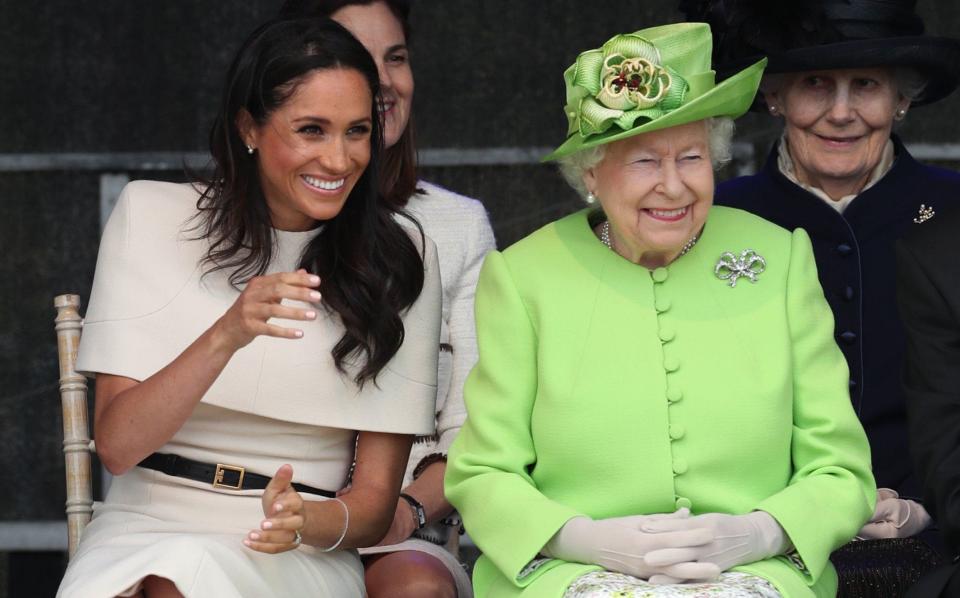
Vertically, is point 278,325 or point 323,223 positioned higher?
point 323,223

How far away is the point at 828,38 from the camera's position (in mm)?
4816

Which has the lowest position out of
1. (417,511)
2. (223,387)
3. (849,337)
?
(417,511)

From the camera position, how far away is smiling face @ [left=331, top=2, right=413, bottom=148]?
5.09 metres

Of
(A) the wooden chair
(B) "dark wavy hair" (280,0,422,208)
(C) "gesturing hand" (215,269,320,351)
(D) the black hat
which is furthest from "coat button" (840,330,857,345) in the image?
(A) the wooden chair

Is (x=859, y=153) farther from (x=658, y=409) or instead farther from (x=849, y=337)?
(x=658, y=409)

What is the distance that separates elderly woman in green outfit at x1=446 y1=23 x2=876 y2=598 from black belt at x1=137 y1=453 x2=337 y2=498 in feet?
1.46

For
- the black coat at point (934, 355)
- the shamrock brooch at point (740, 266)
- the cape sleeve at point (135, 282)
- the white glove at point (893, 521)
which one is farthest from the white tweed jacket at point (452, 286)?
the black coat at point (934, 355)

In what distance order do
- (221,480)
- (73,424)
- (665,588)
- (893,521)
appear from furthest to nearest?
1. (73,424)
2. (893,521)
3. (221,480)
4. (665,588)

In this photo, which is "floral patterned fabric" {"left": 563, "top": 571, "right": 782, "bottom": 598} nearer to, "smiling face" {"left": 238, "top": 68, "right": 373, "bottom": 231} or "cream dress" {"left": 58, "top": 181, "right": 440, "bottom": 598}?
"cream dress" {"left": 58, "top": 181, "right": 440, "bottom": 598}

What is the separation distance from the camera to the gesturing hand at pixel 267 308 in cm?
A: 386

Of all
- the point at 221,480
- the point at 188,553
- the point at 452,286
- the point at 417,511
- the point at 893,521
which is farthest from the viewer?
the point at 452,286

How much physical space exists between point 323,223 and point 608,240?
2.23 ft

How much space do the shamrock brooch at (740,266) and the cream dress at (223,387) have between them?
715 millimetres

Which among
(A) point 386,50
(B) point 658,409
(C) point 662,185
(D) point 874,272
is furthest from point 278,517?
(D) point 874,272
